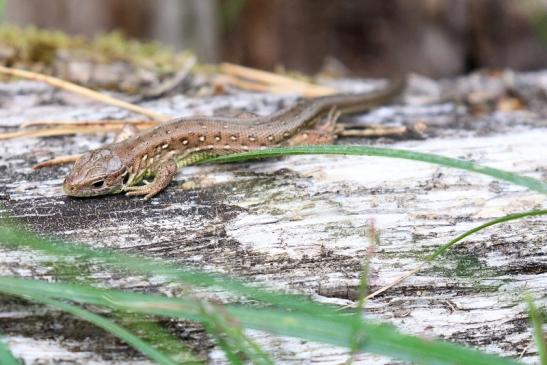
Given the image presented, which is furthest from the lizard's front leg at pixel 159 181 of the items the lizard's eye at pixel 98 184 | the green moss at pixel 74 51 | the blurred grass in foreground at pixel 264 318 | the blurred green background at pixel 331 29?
the blurred green background at pixel 331 29

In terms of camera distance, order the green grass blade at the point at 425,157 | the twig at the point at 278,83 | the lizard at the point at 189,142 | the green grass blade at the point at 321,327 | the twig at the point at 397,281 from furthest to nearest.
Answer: the twig at the point at 278,83, the lizard at the point at 189,142, the twig at the point at 397,281, the green grass blade at the point at 425,157, the green grass blade at the point at 321,327

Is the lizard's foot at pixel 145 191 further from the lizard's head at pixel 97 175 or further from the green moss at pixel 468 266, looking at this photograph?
the green moss at pixel 468 266

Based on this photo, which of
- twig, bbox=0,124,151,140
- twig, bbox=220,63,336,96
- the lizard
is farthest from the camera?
twig, bbox=220,63,336,96

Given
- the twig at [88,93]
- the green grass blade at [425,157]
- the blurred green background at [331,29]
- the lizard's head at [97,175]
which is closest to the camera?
the green grass blade at [425,157]

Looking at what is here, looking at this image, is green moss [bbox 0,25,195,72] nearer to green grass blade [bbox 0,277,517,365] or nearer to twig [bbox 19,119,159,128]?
twig [bbox 19,119,159,128]

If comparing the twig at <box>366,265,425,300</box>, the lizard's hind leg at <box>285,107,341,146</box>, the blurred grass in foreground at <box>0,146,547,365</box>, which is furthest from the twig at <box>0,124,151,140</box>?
the twig at <box>366,265,425,300</box>

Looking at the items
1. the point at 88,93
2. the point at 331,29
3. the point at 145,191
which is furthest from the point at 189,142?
the point at 331,29
